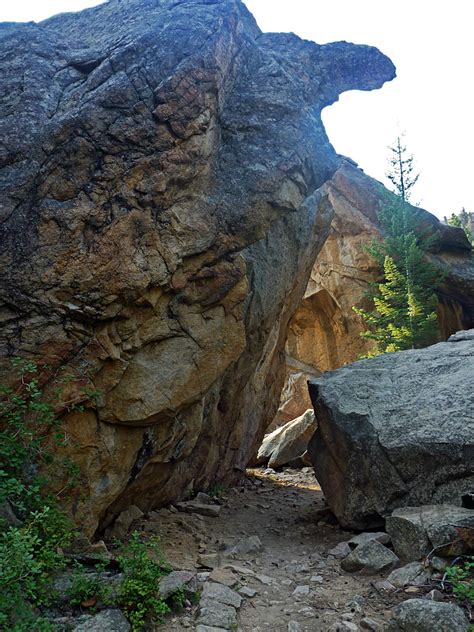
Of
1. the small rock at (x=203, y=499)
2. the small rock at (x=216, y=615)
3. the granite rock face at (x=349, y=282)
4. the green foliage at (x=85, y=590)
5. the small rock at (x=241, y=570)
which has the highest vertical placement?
the granite rock face at (x=349, y=282)

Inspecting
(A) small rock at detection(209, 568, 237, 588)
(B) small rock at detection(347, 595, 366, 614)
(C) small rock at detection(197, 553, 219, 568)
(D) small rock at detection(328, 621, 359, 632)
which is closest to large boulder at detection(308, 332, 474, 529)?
(B) small rock at detection(347, 595, 366, 614)

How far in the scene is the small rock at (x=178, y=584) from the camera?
17.0ft

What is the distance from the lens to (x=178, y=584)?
17.4ft

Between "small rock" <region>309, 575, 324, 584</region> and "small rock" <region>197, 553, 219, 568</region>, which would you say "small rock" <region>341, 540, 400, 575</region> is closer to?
"small rock" <region>309, 575, 324, 584</region>

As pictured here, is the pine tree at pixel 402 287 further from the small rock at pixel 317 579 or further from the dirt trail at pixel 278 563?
the small rock at pixel 317 579

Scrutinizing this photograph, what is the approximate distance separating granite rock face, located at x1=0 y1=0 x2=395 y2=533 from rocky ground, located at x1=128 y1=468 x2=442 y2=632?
1221 millimetres

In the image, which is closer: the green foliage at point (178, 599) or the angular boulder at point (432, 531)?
the green foliage at point (178, 599)

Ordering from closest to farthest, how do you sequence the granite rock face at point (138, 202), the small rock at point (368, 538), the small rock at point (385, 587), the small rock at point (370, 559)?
the small rock at point (385, 587)
the granite rock face at point (138, 202)
the small rock at point (370, 559)
the small rock at point (368, 538)

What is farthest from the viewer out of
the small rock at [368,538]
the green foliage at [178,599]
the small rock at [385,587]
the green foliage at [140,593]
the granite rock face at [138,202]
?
the small rock at [368,538]

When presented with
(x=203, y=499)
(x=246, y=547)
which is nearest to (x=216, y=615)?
(x=246, y=547)

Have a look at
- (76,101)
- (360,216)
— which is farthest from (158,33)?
(360,216)

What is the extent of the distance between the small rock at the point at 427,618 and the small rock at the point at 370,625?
0.20 meters

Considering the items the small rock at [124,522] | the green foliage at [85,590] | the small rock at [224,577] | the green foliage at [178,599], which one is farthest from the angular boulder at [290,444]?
the green foliage at [85,590]

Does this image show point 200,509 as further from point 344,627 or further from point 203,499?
point 344,627
